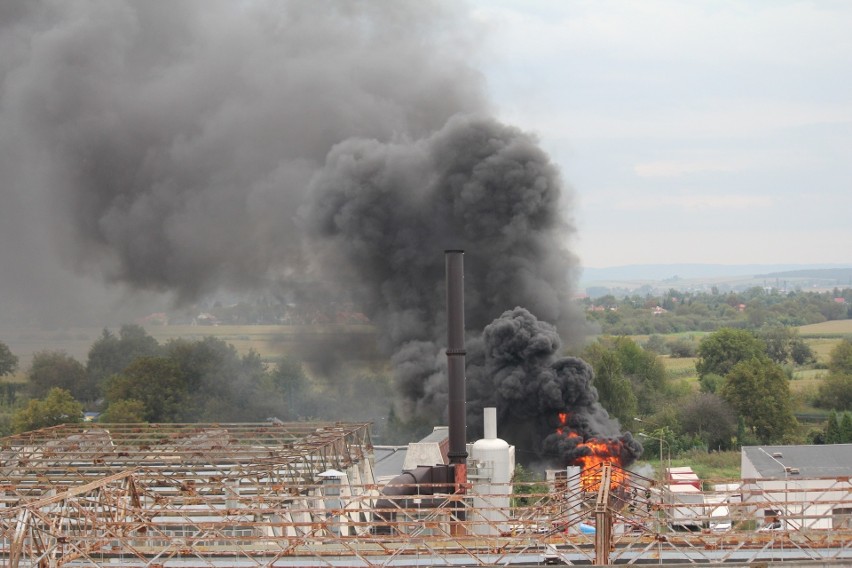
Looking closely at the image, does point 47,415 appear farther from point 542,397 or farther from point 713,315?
→ point 713,315

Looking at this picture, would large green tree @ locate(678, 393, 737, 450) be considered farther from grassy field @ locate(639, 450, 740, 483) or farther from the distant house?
the distant house

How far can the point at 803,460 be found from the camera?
1816 inches

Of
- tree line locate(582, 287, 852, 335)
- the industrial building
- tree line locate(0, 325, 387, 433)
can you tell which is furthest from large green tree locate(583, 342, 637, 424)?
tree line locate(582, 287, 852, 335)

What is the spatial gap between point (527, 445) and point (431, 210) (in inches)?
595

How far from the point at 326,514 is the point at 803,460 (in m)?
21.0

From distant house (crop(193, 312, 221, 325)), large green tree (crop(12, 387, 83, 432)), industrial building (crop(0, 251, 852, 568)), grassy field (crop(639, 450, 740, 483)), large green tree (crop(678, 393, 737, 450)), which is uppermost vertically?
distant house (crop(193, 312, 221, 325))

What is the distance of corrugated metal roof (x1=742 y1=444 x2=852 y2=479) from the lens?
43.8 meters

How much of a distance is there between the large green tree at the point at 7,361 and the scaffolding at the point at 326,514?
3957 centimetres

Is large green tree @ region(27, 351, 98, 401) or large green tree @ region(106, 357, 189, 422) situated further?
large green tree @ region(27, 351, 98, 401)

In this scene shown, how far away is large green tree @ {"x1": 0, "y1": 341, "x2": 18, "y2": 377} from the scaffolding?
130ft

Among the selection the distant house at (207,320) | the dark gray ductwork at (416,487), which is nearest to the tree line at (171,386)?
the distant house at (207,320)

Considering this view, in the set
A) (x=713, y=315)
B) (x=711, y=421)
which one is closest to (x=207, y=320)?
(x=711, y=421)

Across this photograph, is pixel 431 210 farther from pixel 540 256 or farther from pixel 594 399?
pixel 594 399

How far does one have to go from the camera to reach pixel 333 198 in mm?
61531
